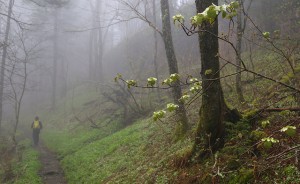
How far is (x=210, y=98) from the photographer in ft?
21.3

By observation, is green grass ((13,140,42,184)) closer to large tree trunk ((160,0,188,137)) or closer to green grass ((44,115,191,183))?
green grass ((44,115,191,183))

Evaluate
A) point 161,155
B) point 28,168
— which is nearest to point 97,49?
point 28,168

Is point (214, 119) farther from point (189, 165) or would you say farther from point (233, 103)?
point (233, 103)

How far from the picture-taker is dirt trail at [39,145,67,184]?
41.3ft

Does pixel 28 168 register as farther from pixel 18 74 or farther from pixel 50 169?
pixel 18 74

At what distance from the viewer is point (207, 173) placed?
19.2ft

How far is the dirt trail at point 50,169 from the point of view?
41.3ft

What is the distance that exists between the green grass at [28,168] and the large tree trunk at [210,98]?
27.3 ft

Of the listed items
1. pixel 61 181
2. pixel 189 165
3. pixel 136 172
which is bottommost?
pixel 61 181

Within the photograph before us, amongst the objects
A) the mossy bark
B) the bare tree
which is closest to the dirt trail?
the bare tree

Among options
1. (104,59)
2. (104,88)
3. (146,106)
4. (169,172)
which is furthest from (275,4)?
(104,59)

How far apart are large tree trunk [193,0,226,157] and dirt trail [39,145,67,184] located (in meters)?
7.79

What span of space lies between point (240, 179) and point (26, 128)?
27973 millimetres

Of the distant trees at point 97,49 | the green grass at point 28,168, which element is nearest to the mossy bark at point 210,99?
the green grass at point 28,168
